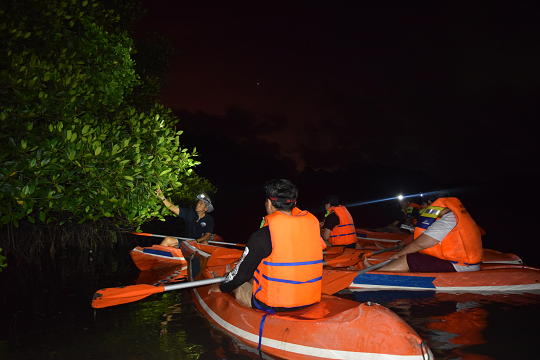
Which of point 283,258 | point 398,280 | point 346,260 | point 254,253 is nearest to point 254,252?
point 254,253

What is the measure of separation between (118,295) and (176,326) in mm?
941

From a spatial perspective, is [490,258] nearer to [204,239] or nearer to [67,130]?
[204,239]

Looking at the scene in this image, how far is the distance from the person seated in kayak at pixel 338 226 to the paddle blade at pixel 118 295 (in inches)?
190

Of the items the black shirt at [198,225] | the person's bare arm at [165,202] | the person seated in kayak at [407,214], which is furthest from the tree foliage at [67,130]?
the person seated in kayak at [407,214]

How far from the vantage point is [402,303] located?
4.96 m

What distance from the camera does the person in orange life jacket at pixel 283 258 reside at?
300cm

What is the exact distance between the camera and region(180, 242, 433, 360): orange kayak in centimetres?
267

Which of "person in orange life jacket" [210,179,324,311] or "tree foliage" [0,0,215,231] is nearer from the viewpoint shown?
"person in orange life jacket" [210,179,324,311]

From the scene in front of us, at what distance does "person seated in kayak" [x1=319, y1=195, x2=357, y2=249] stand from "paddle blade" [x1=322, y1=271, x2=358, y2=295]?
3078mm

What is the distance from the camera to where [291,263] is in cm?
303

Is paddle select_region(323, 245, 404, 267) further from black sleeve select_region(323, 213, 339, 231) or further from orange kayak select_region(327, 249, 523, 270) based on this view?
black sleeve select_region(323, 213, 339, 231)

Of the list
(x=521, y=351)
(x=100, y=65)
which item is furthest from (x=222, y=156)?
(x=521, y=351)

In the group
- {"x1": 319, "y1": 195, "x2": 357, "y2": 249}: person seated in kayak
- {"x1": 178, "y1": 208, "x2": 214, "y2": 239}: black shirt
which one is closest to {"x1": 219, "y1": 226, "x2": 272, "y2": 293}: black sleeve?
{"x1": 319, "y1": 195, "x2": 357, "y2": 249}: person seated in kayak

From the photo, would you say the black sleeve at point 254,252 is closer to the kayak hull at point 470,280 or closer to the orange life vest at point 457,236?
the kayak hull at point 470,280
